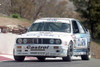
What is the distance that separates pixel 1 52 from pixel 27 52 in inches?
222

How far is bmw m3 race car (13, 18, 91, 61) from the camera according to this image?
14.5 m

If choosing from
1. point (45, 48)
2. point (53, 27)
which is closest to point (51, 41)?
point (45, 48)

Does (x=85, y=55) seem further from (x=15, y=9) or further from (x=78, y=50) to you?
(x=15, y=9)

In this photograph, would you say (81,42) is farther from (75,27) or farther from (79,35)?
(75,27)

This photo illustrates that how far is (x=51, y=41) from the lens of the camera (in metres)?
14.6

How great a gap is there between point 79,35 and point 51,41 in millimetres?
2235

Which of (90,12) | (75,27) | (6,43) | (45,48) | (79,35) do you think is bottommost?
(6,43)

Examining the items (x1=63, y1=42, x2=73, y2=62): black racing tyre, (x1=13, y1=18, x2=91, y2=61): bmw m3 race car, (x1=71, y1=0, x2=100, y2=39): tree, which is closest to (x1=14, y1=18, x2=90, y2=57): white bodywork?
(x1=13, y1=18, x2=91, y2=61): bmw m3 race car

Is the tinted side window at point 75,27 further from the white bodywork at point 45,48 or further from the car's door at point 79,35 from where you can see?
the white bodywork at point 45,48

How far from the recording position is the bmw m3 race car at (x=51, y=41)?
47.6 ft

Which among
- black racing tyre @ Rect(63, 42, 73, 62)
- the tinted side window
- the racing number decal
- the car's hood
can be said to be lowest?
black racing tyre @ Rect(63, 42, 73, 62)

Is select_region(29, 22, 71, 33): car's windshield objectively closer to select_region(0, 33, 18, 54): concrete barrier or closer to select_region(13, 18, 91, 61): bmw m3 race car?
select_region(13, 18, 91, 61): bmw m3 race car

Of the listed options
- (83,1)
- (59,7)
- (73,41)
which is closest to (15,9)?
(83,1)

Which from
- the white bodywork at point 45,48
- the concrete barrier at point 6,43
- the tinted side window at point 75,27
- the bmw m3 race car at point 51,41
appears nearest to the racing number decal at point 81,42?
the bmw m3 race car at point 51,41
